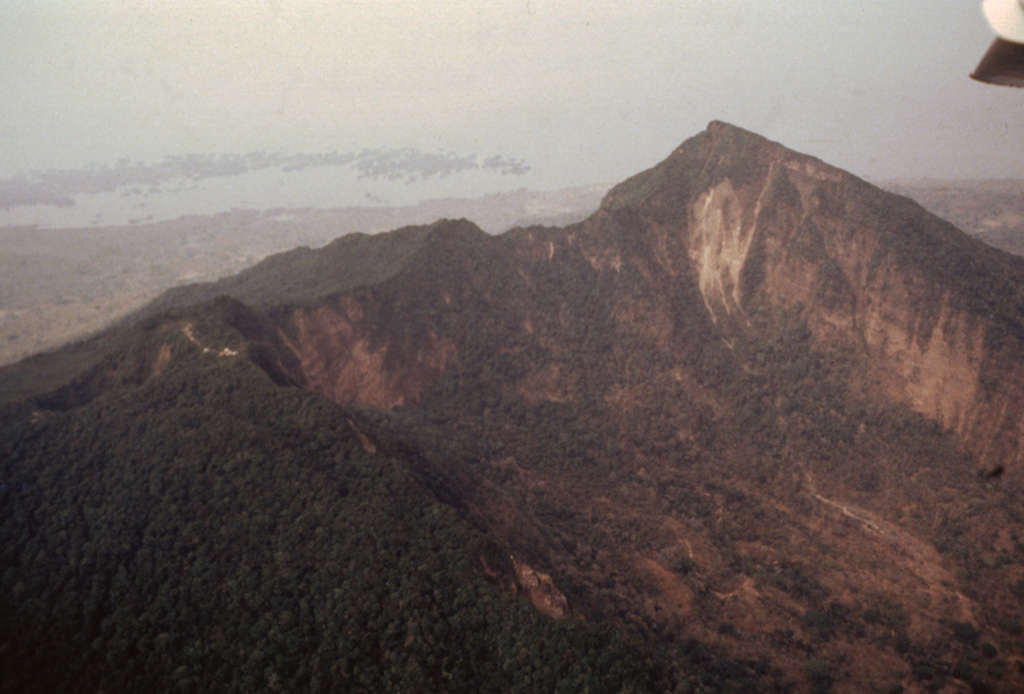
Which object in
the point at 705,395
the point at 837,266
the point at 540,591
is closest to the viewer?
the point at 540,591

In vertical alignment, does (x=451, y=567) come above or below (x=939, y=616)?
above

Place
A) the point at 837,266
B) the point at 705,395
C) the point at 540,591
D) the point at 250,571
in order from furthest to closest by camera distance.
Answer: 1. the point at 705,395
2. the point at 837,266
3. the point at 540,591
4. the point at 250,571

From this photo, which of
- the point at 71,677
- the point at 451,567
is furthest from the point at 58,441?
the point at 451,567

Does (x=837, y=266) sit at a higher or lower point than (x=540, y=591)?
higher

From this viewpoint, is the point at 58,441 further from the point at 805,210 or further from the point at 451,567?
the point at 805,210

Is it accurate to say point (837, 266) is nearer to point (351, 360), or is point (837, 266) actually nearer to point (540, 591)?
point (540, 591)

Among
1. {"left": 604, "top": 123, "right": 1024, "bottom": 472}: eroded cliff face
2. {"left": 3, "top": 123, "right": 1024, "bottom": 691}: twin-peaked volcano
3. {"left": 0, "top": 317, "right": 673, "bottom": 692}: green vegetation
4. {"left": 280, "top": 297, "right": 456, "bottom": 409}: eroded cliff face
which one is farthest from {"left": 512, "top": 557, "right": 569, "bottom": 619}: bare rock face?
{"left": 604, "top": 123, "right": 1024, "bottom": 472}: eroded cliff face

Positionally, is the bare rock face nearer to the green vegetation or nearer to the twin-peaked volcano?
the twin-peaked volcano

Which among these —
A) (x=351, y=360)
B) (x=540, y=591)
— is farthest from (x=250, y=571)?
(x=351, y=360)

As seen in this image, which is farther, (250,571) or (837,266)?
(837,266)

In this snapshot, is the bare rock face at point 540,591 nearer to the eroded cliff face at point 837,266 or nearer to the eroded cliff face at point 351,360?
the eroded cliff face at point 351,360
